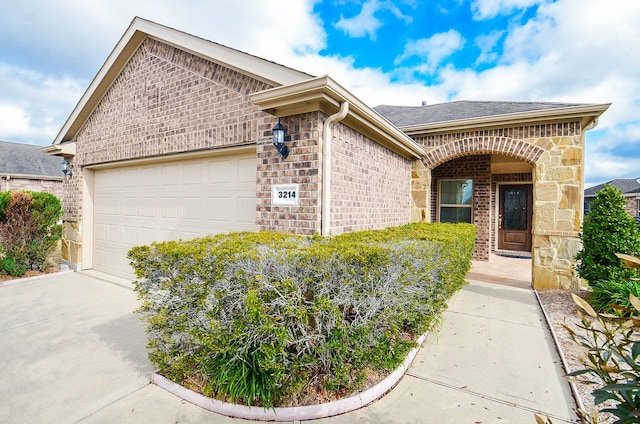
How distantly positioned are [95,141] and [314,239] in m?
6.97

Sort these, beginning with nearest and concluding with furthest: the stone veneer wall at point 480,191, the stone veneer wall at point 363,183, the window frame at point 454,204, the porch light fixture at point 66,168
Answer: the stone veneer wall at point 363,183 → the porch light fixture at point 66,168 → the stone veneer wall at point 480,191 → the window frame at point 454,204

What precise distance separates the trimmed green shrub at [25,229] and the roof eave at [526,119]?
9568 millimetres

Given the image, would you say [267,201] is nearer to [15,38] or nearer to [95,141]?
[95,141]

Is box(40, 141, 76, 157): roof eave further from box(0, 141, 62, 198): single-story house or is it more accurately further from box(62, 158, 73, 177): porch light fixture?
box(0, 141, 62, 198): single-story house

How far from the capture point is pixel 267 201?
4594 millimetres

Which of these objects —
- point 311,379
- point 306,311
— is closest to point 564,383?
point 311,379

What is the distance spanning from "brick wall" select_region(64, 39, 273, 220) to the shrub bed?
264 cm

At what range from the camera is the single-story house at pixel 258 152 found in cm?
434

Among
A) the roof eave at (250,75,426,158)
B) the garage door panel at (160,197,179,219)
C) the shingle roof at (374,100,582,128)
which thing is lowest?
the garage door panel at (160,197,179,219)

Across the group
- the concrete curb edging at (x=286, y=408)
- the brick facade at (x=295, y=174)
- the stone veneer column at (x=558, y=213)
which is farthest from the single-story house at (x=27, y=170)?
the stone veneer column at (x=558, y=213)

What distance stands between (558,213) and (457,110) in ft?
11.5

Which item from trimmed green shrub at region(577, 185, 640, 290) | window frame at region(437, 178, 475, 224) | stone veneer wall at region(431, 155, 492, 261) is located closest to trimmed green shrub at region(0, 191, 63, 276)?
window frame at region(437, 178, 475, 224)

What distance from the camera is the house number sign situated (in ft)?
14.1

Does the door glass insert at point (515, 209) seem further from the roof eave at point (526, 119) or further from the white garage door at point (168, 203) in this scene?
the white garage door at point (168, 203)
